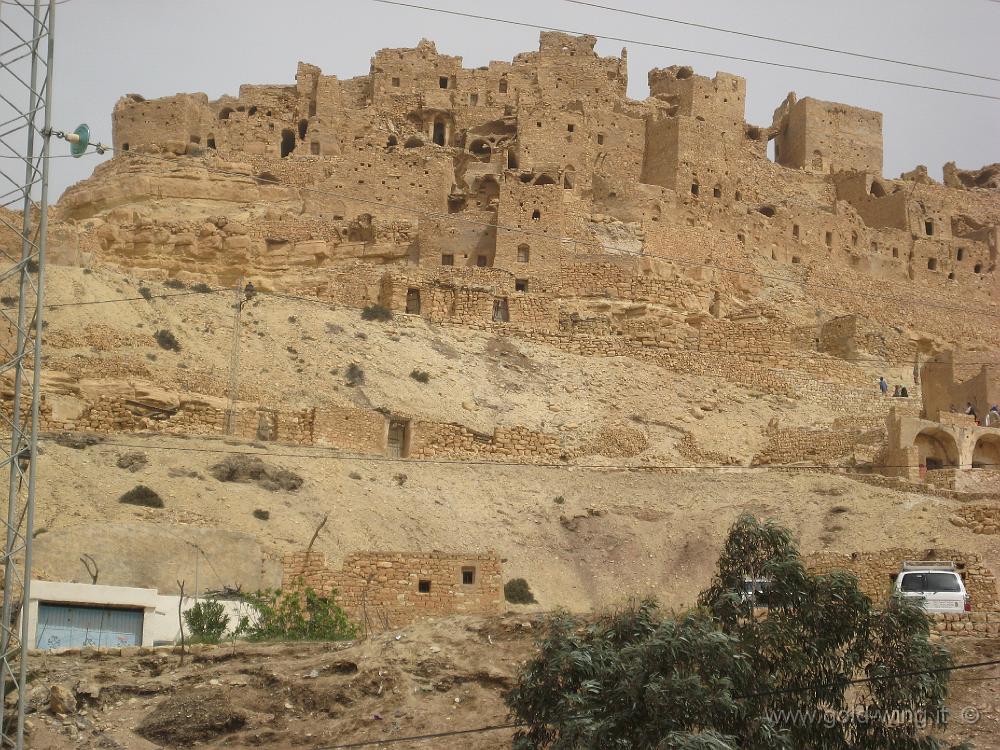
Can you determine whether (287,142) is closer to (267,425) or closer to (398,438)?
(398,438)

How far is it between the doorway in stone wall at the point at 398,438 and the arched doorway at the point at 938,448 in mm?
12685

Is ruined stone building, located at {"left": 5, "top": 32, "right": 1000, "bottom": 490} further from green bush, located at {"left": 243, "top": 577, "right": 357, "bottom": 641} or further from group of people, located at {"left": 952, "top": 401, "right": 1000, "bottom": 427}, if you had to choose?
green bush, located at {"left": 243, "top": 577, "right": 357, "bottom": 641}

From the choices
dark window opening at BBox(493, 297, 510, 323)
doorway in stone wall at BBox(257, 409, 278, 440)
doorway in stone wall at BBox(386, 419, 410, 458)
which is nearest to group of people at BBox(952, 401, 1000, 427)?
dark window opening at BBox(493, 297, 510, 323)

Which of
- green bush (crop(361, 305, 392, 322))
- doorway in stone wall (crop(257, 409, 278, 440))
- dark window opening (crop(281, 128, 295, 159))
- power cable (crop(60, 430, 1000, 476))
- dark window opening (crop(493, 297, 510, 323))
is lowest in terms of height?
power cable (crop(60, 430, 1000, 476))

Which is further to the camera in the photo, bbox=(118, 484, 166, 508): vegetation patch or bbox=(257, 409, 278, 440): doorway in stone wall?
bbox=(257, 409, 278, 440): doorway in stone wall

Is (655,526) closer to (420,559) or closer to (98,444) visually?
(420,559)

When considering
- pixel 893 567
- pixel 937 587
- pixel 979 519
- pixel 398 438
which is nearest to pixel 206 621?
pixel 937 587

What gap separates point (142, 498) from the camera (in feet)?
90.7

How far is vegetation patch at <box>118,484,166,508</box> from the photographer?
2747 cm

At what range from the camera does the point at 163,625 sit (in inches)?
891

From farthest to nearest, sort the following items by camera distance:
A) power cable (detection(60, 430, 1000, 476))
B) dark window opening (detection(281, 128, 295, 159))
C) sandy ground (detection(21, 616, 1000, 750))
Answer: dark window opening (detection(281, 128, 295, 159)) < power cable (detection(60, 430, 1000, 476)) < sandy ground (detection(21, 616, 1000, 750))

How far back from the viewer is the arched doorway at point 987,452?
35844 millimetres

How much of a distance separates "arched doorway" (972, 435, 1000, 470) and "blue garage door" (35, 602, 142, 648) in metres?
22.4

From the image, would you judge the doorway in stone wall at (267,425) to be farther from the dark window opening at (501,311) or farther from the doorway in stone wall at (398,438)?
the dark window opening at (501,311)
